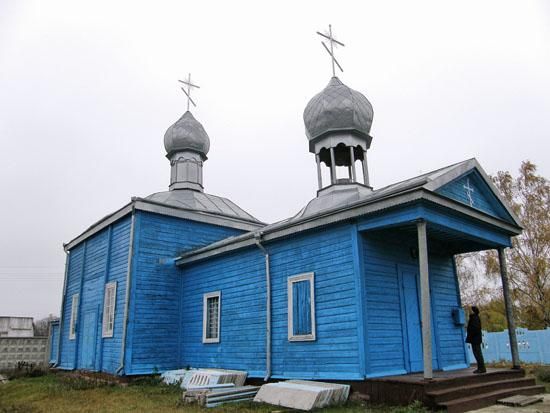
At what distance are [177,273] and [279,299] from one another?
14.8 ft

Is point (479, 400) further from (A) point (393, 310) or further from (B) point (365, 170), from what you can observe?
(B) point (365, 170)

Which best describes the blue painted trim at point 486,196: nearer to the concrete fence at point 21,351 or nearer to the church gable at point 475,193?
the church gable at point 475,193

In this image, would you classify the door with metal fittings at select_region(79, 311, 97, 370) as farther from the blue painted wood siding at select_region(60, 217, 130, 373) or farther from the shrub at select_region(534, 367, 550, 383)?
the shrub at select_region(534, 367, 550, 383)

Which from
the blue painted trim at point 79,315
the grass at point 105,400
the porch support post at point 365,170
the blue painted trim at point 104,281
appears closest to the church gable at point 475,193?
the porch support post at point 365,170

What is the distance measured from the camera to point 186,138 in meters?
17.9

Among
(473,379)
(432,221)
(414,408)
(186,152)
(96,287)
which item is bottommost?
(414,408)

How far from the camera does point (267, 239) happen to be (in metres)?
11.0

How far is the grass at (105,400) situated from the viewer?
799 cm

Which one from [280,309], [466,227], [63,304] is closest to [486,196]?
[466,227]

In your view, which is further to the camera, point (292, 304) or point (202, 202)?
point (202, 202)

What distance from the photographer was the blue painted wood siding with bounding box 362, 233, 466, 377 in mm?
8914

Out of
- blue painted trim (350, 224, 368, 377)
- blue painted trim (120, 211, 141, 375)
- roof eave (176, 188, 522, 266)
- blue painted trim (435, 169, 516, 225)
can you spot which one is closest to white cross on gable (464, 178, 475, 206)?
blue painted trim (435, 169, 516, 225)

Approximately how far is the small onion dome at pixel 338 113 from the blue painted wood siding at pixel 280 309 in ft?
12.9

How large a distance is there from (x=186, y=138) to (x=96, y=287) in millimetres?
6411
